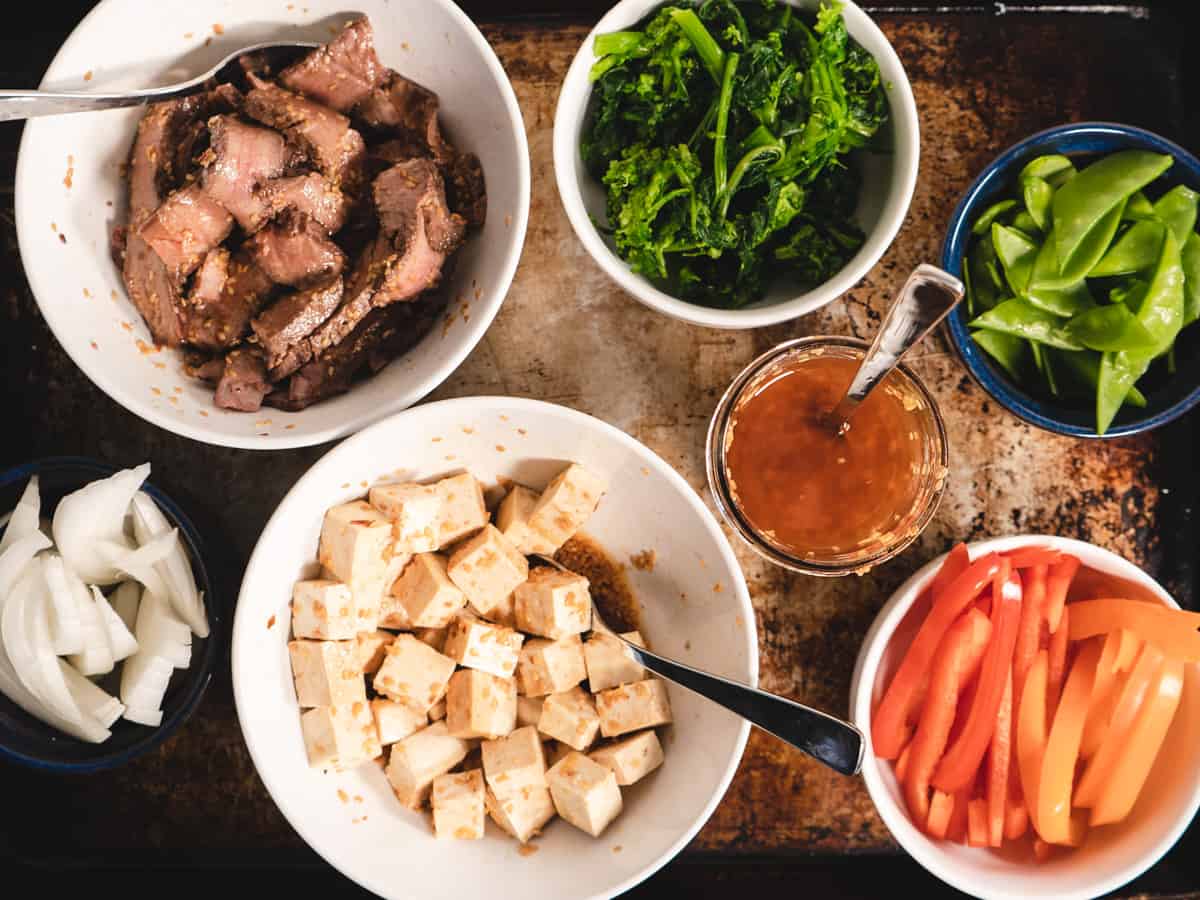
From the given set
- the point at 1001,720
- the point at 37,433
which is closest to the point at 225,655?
the point at 37,433

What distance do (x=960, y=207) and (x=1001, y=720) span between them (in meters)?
1.01

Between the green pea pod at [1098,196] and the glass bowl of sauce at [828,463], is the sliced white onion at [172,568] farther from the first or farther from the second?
the green pea pod at [1098,196]

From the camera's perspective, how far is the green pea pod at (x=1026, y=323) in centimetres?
189

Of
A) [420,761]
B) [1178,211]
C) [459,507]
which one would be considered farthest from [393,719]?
[1178,211]

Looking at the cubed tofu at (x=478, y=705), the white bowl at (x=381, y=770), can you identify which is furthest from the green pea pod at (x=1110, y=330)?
the cubed tofu at (x=478, y=705)

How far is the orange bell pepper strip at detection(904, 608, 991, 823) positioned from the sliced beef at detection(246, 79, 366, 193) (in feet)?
4.74

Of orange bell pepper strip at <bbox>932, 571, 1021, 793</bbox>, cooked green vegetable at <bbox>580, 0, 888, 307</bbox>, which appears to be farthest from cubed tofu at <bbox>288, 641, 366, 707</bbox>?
orange bell pepper strip at <bbox>932, 571, 1021, 793</bbox>

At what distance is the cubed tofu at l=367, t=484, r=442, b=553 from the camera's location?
188 cm

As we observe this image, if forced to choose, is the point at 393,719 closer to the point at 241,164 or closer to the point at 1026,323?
the point at 241,164

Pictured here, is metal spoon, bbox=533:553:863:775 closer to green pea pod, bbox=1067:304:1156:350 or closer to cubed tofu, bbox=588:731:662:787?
cubed tofu, bbox=588:731:662:787

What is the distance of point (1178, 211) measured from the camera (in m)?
1.91

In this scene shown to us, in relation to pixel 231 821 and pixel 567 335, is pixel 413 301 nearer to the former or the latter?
pixel 567 335

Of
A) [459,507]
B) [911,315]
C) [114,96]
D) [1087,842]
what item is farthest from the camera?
[1087,842]

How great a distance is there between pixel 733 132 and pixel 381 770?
1401 millimetres
